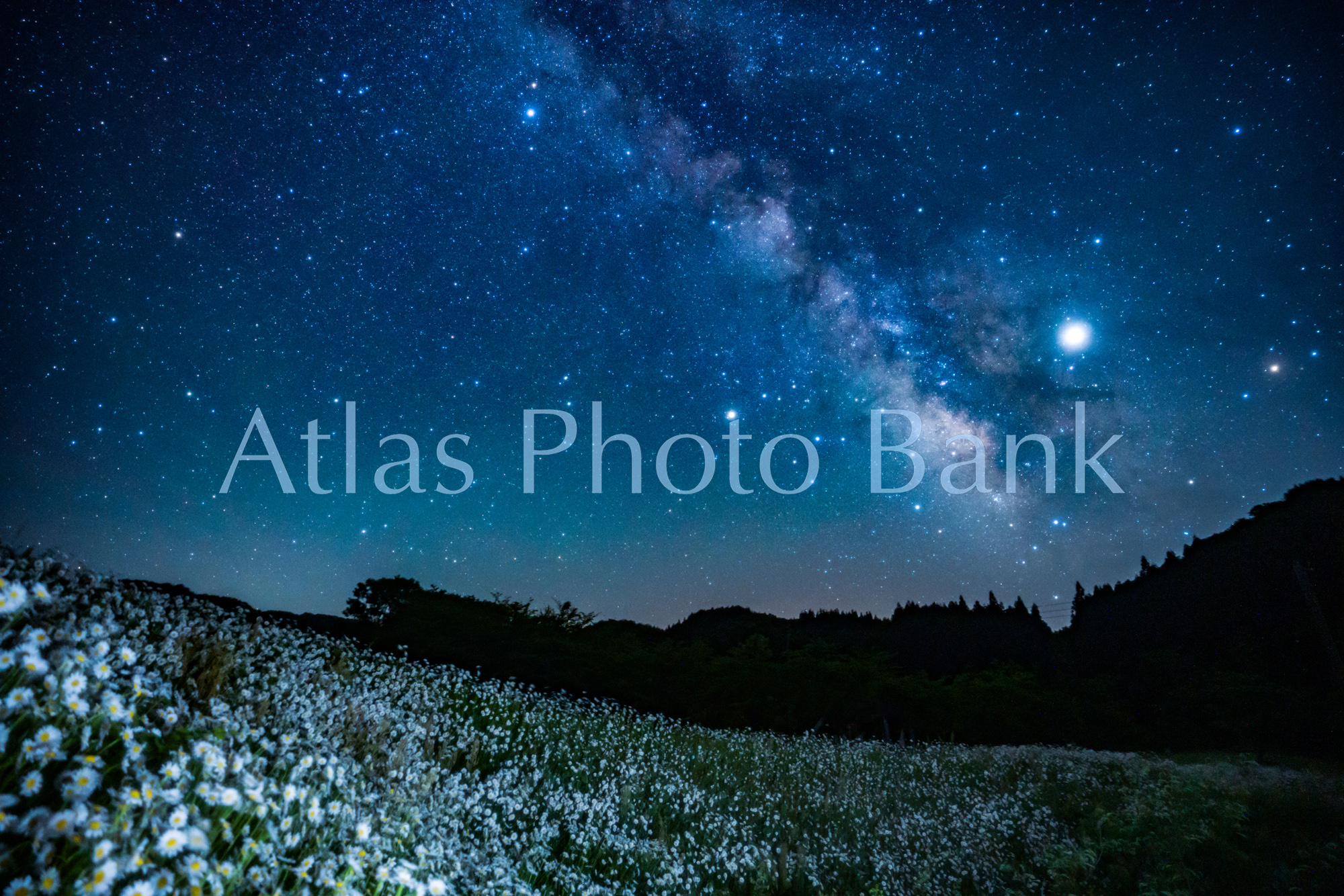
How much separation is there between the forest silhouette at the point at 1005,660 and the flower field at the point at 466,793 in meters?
6.70

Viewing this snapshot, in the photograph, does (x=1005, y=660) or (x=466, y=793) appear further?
(x=1005, y=660)

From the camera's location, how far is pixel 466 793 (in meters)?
5.10

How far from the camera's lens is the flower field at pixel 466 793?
2381 mm

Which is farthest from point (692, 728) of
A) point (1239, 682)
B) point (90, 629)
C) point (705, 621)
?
point (1239, 682)

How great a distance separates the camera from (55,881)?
1872mm

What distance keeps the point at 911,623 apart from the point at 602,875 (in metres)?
32.3

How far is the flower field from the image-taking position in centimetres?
238

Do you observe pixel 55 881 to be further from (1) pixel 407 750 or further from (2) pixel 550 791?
(2) pixel 550 791

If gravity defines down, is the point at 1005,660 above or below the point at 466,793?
below

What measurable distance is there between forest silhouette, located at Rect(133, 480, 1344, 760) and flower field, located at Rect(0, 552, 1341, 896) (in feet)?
22.0

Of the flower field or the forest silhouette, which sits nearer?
the flower field

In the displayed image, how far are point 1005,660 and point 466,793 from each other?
33.1 m

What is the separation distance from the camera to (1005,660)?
30094mm

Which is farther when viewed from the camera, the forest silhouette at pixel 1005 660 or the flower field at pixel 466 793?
the forest silhouette at pixel 1005 660
